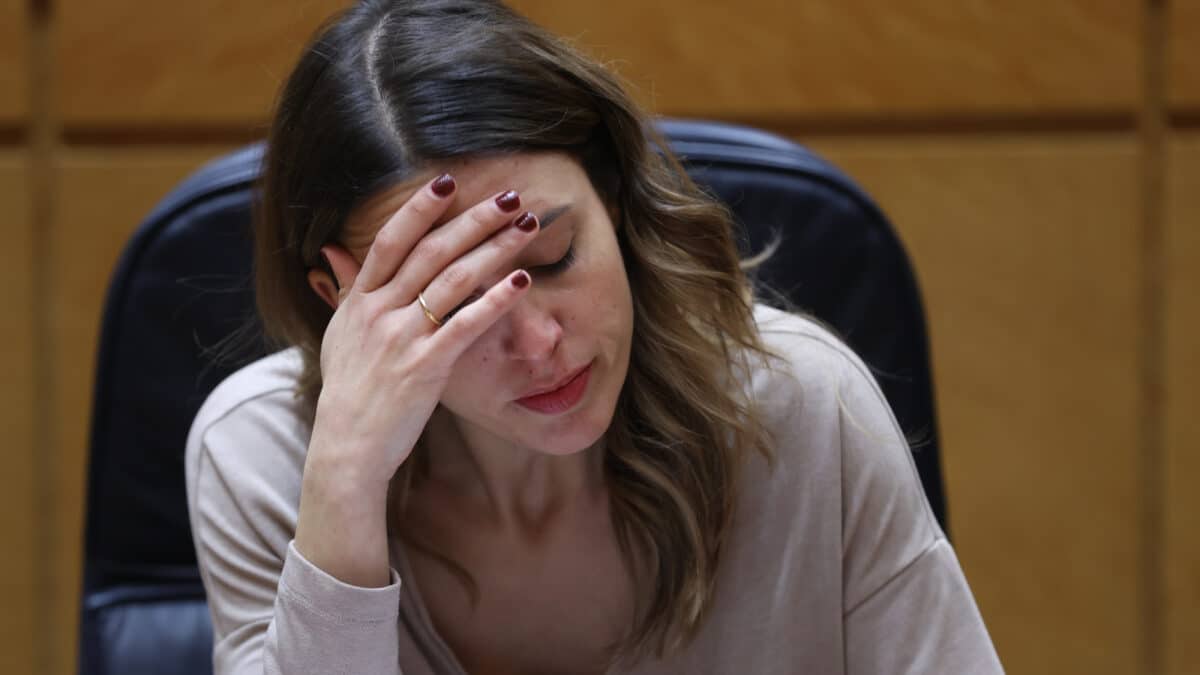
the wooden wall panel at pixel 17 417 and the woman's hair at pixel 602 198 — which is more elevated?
the woman's hair at pixel 602 198

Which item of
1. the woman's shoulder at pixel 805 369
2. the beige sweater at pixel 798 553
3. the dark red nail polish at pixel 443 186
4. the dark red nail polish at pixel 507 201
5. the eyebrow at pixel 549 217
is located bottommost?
the beige sweater at pixel 798 553

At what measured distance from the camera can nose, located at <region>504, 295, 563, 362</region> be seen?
36.3 inches

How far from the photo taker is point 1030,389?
1.91 metres

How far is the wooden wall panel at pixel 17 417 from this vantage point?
1920mm

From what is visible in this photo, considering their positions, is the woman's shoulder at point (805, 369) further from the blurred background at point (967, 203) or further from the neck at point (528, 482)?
the blurred background at point (967, 203)

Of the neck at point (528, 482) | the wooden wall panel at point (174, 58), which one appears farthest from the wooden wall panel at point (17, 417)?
the neck at point (528, 482)

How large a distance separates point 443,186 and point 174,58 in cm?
112

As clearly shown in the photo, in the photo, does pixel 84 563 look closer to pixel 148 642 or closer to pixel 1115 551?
pixel 148 642

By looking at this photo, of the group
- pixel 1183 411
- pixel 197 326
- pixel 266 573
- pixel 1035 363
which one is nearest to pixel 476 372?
pixel 266 573

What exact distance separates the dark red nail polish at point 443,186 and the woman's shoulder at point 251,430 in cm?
30


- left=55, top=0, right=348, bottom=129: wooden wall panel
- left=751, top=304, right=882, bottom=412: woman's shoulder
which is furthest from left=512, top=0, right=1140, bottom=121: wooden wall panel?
left=751, top=304, right=882, bottom=412: woman's shoulder

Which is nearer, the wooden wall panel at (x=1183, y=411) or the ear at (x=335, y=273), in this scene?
the ear at (x=335, y=273)

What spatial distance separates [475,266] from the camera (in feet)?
2.96

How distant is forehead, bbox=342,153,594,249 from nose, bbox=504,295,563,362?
6 cm
